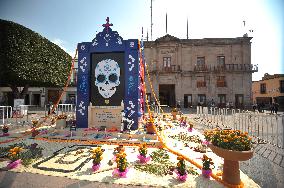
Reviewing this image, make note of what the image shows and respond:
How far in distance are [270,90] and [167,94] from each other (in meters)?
26.6

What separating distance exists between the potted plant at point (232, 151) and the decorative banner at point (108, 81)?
726 cm

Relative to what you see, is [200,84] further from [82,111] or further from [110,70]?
[82,111]

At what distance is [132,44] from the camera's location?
36.8 ft

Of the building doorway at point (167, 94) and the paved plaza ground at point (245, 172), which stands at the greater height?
the building doorway at point (167, 94)

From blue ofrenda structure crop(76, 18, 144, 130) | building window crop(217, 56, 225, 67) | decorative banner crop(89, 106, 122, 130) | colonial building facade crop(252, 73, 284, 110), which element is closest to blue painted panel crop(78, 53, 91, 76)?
blue ofrenda structure crop(76, 18, 144, 130)

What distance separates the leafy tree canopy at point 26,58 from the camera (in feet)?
66.1

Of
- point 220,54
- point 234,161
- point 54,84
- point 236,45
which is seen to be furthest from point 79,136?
point 236,45

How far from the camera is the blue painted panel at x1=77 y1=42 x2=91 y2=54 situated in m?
11.6

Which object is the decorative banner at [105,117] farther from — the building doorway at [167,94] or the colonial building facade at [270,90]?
the colonial building facade at [270,90]

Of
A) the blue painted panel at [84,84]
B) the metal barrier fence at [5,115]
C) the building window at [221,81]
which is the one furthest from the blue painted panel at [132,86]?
the building window at [221,81]

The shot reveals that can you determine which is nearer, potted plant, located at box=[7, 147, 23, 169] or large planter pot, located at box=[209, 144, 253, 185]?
large planter pot, located at box=[209, 144, 253, 185]

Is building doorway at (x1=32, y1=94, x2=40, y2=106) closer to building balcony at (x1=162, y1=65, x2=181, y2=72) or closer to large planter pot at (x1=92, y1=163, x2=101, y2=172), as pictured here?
building balcony at (x1=162, y1=65, x2=181, y2=72)

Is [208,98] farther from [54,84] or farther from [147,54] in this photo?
[54,84]

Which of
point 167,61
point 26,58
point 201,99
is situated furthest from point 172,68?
point 26,58
